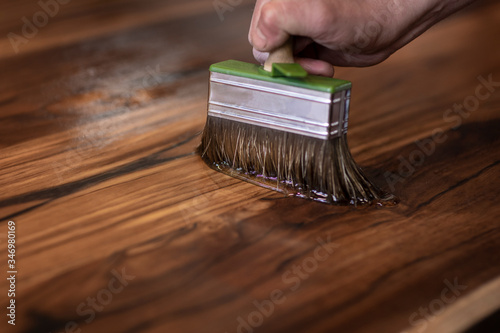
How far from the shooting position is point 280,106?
1047 mm

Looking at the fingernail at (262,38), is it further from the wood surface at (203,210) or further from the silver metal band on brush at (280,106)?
the wood surface at (203,210)

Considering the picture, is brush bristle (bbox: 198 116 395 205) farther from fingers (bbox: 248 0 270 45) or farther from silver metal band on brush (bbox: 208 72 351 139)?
fingers (bbox: 248 0 270 45)

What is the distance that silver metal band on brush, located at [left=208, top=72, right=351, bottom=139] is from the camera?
39.7 inches

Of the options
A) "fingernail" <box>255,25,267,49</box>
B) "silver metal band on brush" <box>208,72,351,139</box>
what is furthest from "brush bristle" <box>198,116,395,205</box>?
"fingernail" <box>255,25,267,49</box>

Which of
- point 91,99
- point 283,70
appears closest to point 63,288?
point 283,70

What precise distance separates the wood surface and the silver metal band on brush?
4.3 inches

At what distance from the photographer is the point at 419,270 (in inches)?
33.0

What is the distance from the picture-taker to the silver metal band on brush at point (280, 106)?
3.31ft

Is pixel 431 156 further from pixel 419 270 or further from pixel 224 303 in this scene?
pixel 224 303

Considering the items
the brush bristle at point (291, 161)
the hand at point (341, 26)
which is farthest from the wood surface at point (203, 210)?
the hand at point (341, 26)

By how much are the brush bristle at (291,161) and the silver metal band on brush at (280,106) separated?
18 mm

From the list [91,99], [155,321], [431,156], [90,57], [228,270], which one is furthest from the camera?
[90,57]

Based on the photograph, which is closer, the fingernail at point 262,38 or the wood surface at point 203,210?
the wood surface at point 203,210

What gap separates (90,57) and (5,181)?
620 millimetres
